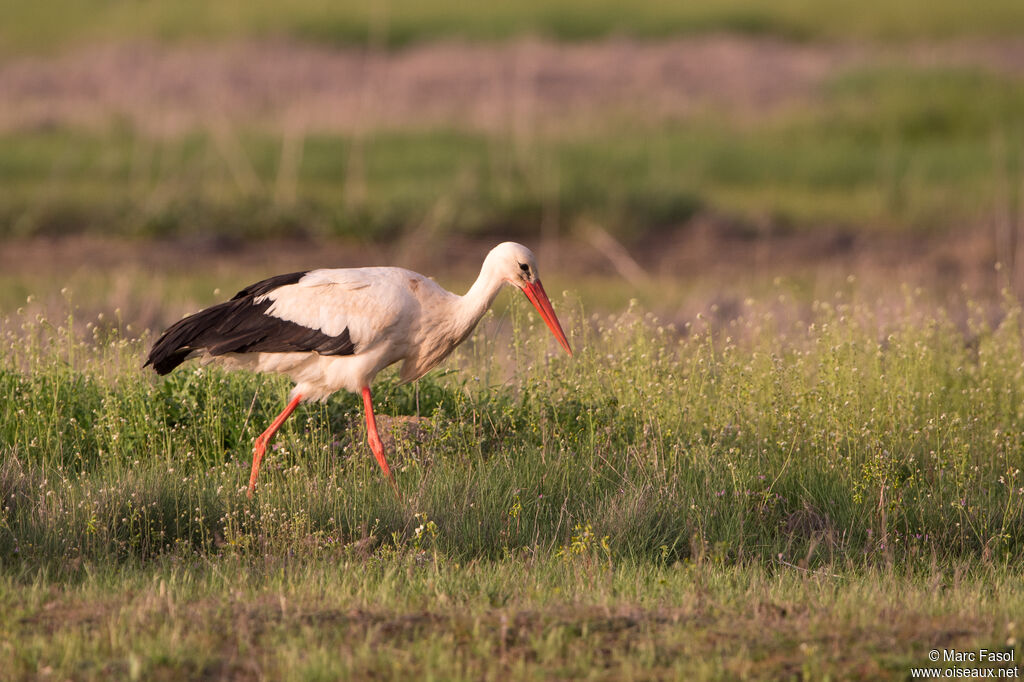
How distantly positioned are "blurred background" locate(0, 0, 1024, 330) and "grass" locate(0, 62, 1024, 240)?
1.9 inches

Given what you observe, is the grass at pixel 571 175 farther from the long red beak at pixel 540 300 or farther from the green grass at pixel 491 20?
the green grass at pixel 491 20

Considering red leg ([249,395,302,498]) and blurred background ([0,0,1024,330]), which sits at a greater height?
blurred background ([0,0,1024,330])

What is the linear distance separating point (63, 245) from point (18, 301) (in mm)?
3424

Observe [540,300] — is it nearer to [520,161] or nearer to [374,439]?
[374,439]

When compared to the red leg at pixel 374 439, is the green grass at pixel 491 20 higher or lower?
higher

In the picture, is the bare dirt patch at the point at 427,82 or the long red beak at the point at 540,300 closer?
the long red beak at the point at 540,300

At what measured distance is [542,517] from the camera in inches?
245

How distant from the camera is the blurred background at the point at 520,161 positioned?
14.7 m

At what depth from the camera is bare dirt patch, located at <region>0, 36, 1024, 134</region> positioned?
2138cm

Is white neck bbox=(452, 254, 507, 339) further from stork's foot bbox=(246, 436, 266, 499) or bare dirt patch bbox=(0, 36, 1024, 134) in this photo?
bare dirt patch bbox=(0, 36, 1024, 134)

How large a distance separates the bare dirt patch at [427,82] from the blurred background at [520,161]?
0.09 m

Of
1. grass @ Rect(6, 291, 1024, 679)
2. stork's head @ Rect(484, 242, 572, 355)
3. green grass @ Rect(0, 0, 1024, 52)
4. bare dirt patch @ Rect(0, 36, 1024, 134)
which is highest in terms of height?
green grass @ Rect(0, 0, 1024, 52)

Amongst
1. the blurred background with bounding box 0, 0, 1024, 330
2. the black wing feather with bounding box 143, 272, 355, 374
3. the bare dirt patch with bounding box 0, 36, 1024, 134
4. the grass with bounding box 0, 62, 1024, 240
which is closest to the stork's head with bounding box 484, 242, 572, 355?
Result: the black wing feather with bounding box 143, 272, 355, 374

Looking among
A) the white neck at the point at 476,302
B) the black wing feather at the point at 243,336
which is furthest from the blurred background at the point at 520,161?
the black wing feather at the point at 243,336
